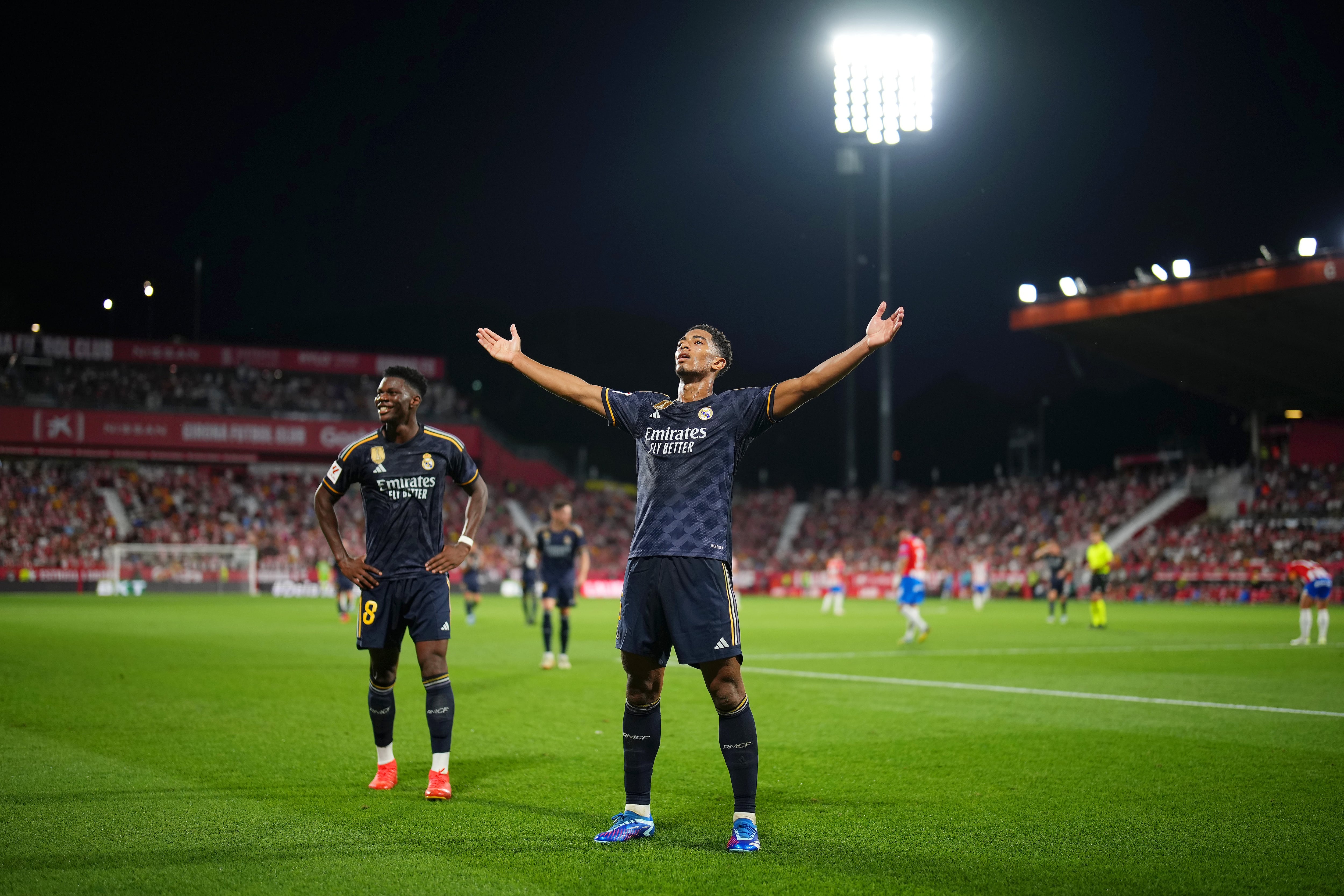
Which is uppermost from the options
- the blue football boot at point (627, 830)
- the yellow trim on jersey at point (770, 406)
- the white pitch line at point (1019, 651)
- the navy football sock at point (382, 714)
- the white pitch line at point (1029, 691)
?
the yellow trim on jersey at point (770, 406)

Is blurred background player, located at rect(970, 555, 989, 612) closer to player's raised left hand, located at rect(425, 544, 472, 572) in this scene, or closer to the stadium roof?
the stadium roof

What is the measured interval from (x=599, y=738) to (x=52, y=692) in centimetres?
637

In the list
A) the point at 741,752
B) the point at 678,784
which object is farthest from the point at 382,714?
the point at 741,752

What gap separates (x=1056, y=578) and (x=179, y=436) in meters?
43.3

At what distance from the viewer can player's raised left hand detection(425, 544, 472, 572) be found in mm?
7035

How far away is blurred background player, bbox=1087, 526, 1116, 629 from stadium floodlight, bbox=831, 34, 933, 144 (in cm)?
2014

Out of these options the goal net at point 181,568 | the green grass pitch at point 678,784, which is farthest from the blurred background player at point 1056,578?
the goal net at point 181,568

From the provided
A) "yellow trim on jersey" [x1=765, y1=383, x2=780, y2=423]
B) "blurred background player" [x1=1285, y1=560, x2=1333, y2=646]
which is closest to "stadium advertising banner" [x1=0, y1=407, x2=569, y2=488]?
"blurred background player" [x1=1285, y1=560, x2=1333, y2=646]

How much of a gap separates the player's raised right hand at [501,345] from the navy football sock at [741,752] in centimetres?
216

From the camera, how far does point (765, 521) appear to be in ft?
211

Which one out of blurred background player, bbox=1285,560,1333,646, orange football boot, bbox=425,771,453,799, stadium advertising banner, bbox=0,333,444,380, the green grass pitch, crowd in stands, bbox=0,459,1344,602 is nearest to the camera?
the green grass pitch

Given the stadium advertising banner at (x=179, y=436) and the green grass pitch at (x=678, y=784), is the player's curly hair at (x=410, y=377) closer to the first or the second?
the green grass pitch at (x=678, y=784)

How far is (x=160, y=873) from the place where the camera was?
4961mm

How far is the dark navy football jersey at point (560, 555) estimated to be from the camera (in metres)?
15.6
